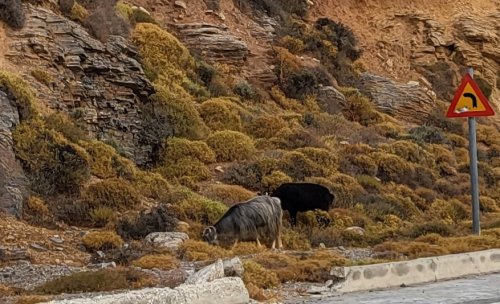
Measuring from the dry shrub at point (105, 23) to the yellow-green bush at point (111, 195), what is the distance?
7.25 m

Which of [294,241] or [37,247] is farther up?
[37,247]

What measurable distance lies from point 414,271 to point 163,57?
1735 cm

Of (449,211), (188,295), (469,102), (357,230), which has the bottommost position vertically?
(449,211)

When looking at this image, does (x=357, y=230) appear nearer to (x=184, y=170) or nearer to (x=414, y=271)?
(x=184, y=170)

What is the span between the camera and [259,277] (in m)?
9.82

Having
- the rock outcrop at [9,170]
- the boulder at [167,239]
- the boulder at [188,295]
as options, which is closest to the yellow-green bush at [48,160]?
the rock outcrop at [9,170]

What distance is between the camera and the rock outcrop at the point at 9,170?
14.2 m

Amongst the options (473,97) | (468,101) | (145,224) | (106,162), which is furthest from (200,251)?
(106,162)

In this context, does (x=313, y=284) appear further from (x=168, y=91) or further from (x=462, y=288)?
(x=168, y=91)

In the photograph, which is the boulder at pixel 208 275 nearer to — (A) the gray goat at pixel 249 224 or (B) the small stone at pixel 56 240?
(A) the gray goat at pixel 249 224

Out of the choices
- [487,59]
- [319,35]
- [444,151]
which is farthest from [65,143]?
[487,59]

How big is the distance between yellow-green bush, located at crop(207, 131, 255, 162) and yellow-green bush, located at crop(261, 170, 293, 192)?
6.12 feet

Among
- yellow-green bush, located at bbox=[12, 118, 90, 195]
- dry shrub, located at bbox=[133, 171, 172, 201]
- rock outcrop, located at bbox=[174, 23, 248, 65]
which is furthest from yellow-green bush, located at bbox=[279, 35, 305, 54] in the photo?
yellow-green bush, located at bbox=[12, 118, 90, 195]

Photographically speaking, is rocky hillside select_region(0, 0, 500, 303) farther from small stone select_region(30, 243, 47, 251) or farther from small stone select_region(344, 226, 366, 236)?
small stone select_region(344, 226, 366, 236)
